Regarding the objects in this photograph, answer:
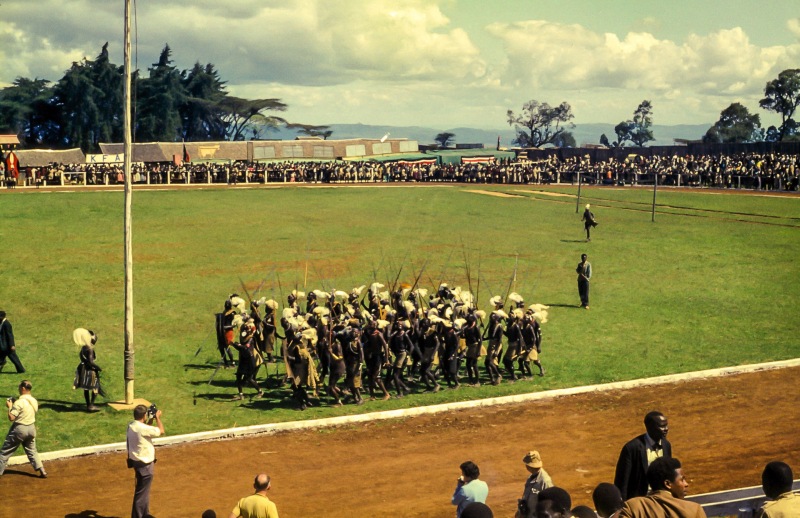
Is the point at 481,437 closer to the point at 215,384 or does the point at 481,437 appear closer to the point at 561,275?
the point at 215,384

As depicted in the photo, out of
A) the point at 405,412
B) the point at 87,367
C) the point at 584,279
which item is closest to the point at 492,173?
the point at 584,279

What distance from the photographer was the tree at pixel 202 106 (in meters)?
109

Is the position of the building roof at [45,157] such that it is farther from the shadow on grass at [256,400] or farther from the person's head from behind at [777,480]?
the person's head from behind at [777,480]

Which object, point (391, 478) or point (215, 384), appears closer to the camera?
point (391, 478)

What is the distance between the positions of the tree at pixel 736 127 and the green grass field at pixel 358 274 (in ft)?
190

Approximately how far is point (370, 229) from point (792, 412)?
→ 2821 cm

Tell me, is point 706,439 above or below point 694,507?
below

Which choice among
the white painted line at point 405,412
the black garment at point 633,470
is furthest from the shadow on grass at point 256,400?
the black garment at point 633,470

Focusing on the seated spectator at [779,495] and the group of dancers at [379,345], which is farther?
the group of dancers at [379,345]

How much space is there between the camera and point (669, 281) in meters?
31.3

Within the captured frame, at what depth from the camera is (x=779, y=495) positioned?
746cm

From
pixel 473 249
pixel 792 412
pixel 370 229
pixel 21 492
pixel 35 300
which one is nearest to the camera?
pixel 21 492

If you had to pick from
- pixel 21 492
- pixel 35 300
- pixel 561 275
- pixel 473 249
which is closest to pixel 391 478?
pixel 21 492

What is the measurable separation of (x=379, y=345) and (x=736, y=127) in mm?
105325
